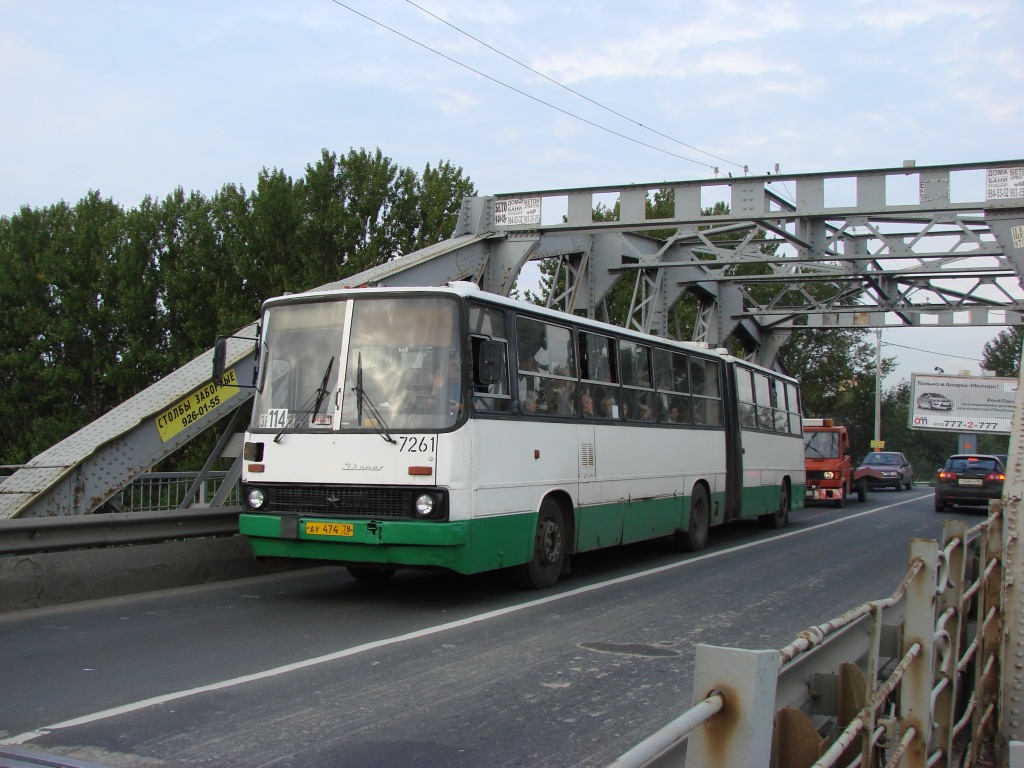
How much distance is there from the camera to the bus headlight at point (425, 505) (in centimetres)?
884

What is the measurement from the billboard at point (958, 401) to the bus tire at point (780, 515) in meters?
51.4

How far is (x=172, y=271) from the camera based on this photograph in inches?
1465

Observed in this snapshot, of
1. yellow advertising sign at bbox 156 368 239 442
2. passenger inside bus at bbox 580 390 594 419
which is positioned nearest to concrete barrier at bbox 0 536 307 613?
yellow advertising sign at bbox 156 368 239 442

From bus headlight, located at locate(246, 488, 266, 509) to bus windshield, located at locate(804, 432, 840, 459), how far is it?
2220 cm

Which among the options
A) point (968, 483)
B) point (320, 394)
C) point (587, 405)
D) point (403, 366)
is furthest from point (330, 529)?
point (968, 483)

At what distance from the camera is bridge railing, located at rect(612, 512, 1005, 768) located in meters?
2.12

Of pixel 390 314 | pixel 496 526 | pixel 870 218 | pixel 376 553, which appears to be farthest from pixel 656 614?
pixel 870 218

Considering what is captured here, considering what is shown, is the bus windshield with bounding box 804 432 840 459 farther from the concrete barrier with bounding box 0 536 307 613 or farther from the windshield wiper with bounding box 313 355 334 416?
the windshield wiper with bounding box 313 355 334 416

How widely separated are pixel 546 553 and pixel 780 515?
10914 mm

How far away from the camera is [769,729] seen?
216 centimetres

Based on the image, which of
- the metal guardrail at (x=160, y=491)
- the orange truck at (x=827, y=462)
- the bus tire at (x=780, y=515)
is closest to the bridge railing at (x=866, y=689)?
the metal guardrail at (x=160, y=491)

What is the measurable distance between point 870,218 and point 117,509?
1436 cm

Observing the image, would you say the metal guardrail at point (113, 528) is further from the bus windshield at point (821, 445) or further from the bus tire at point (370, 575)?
the bus windshield at point (821, 445)

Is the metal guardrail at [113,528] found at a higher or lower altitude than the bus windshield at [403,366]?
lower
